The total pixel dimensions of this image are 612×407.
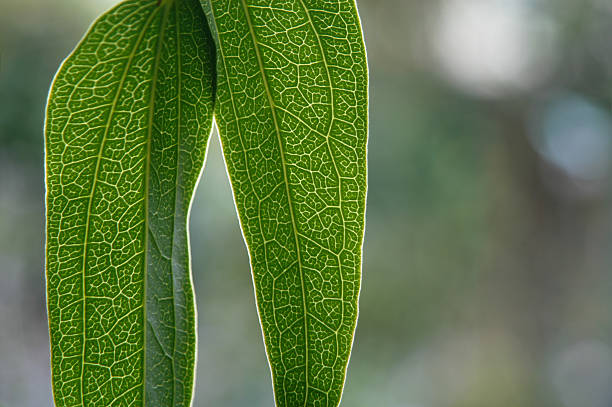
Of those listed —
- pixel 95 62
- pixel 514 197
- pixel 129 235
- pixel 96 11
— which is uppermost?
pixel 96 11

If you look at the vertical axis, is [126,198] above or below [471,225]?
below

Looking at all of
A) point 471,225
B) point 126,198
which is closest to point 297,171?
point 126,198

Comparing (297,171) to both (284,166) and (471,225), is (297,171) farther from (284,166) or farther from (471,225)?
(471,225)

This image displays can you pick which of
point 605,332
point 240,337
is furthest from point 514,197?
point 240,337

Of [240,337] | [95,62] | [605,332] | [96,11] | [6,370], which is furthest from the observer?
[605,332]

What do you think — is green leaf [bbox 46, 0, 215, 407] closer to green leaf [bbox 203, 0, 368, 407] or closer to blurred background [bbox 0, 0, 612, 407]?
green leaf [bbox 203, 0, 368, 407]

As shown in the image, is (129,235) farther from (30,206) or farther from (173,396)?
(30,206)
